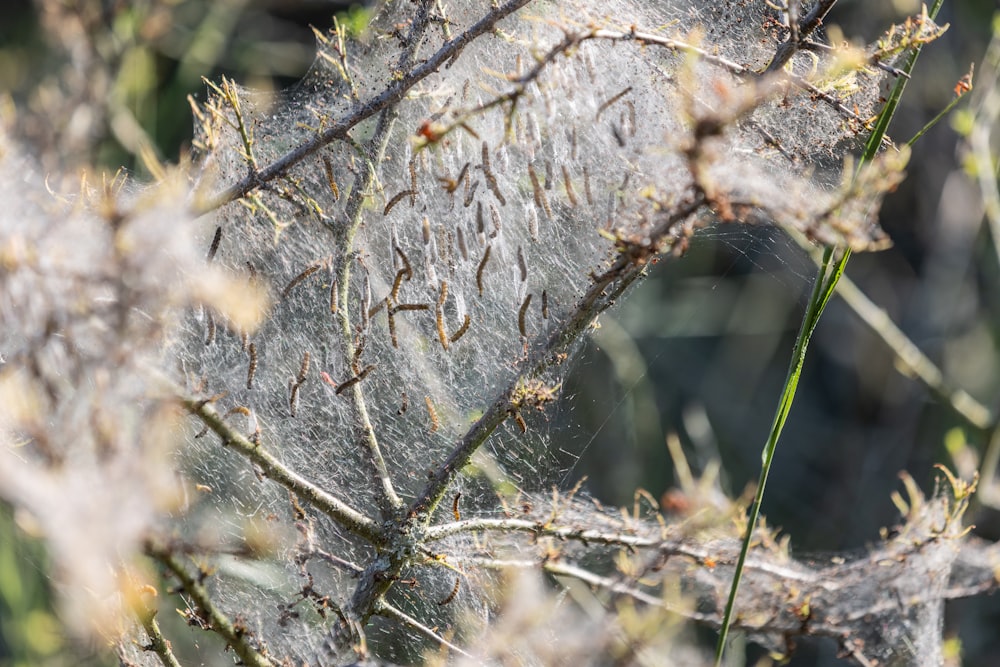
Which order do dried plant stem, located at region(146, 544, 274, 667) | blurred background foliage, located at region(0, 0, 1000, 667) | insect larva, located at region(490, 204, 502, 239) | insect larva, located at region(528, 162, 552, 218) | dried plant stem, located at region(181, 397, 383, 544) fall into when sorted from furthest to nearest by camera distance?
blurred background foliage, located at region(0, 0, 1000, 667) → insect larva, located at region(490, 204, 502, 239) → insect larva, located at region(528, 162, 552, 218) → dried plant stem, located at region(181, 397, 383, 544) → dried plant stem, located at region(146, 544, 274, 667)

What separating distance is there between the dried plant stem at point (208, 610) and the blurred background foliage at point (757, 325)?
1712mm

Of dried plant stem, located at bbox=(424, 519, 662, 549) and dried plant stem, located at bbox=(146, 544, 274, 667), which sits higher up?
dried plant stem, located at bbox=(424, 519, 662, 549)

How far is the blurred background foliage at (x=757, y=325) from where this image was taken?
308 centimetres

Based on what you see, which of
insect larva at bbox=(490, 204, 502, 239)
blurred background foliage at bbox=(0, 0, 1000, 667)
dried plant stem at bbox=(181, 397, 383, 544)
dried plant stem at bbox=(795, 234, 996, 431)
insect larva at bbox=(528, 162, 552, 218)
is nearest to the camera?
dried plant stem at bbox=(181, 397, 383, 544)

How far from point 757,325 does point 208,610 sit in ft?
15.3

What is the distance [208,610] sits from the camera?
893mm

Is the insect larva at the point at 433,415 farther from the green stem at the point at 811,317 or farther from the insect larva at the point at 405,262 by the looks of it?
the green stem at the point at 811,317

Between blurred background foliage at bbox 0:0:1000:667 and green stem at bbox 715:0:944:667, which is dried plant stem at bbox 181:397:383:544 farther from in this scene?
blurred background foliage at bbox 0:0:1000:667

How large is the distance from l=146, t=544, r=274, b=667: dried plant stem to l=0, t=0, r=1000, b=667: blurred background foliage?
1712 mm

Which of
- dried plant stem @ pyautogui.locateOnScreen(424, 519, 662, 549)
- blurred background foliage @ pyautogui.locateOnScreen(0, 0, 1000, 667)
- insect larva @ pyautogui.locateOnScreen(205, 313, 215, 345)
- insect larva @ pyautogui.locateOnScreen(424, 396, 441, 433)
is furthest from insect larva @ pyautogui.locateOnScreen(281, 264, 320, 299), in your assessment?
blurred background foliage @ pyautogui.locateOnScreen(0, 0, 1000, 667)

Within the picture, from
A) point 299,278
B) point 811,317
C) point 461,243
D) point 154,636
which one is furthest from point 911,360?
point 154,636

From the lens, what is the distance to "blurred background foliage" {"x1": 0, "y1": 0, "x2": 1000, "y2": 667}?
3.08 meters

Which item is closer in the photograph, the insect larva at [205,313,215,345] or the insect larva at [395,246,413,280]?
the insect larva at [395,246,413,280]

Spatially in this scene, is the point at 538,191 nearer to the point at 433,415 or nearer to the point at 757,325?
the point at 433,415
